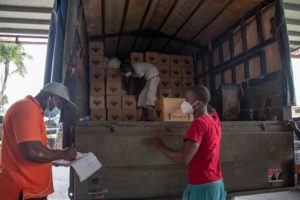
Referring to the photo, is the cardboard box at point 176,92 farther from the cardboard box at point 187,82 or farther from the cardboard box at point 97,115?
the cardboard box at point 97,115

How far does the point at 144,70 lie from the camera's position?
6145 millimetres

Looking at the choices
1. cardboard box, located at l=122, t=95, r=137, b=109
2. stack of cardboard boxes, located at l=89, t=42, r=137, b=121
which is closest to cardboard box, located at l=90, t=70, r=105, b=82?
stack of cardboard boxes, located at l=89, t=42, r=137, b=121

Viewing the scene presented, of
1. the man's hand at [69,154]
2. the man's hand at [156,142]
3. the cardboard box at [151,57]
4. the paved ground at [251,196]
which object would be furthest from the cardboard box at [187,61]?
the man's hand at [69,154]

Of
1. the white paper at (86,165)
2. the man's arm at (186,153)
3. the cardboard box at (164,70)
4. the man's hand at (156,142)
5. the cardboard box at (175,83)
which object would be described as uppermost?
the cardboard box at (164,70)

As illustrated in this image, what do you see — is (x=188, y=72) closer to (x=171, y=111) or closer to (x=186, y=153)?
(x=171, y=111)

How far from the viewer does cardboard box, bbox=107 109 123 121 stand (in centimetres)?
575

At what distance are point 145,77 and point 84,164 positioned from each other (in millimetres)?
3575

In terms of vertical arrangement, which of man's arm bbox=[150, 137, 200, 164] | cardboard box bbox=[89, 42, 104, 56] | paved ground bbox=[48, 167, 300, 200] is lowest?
paved ground bbox=[48, 167, 300, 200]

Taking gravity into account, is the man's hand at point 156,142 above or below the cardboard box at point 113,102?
below

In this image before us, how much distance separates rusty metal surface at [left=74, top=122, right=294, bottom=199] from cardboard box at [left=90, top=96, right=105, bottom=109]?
280 centimetres

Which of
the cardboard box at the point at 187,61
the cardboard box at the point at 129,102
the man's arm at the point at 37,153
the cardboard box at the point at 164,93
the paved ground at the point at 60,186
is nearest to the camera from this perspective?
the man's arm at the point at 37,153

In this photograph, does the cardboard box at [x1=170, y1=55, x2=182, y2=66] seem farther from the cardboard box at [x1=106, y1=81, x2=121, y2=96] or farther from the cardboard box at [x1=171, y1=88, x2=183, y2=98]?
the cardboard box at [x1=106, y1=81, x2=121, y2=96]

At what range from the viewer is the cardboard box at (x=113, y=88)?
5.92m

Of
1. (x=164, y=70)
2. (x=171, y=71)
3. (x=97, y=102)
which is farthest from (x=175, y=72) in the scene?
(x=97, y=102)
